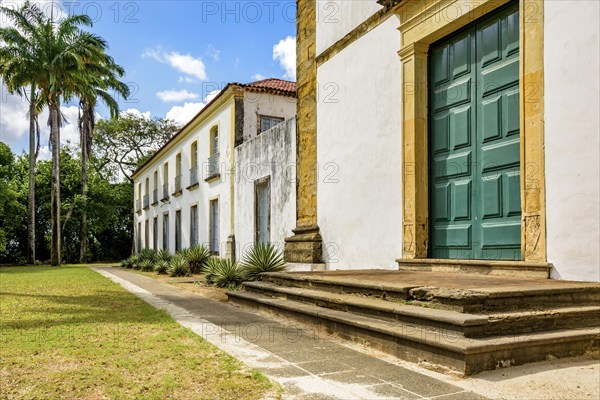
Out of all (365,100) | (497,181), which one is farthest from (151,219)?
(497,181)

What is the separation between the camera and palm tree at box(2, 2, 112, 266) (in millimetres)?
21219

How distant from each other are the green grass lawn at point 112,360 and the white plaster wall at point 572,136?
3333 millimetres

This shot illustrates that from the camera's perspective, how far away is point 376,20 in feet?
25.9

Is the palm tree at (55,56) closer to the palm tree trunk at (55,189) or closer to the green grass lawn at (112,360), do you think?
the palm tree trunk at (55,189)

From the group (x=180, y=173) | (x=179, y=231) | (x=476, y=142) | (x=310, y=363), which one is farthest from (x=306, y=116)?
(x=179, y=231)

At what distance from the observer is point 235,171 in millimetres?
15398

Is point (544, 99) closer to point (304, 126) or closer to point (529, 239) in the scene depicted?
point (529, 239)

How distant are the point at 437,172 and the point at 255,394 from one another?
15.5ft

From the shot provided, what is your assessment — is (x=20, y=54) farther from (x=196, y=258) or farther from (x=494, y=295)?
(x=494, y=295)

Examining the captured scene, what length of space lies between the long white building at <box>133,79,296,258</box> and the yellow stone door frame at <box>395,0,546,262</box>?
4.64 metres

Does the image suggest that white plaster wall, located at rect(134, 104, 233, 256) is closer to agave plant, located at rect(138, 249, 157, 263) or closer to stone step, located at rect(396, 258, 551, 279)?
agave plant, located at rect(138, 249, 157, 263)

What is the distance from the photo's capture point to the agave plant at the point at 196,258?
15.6m

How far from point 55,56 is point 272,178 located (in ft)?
46.6

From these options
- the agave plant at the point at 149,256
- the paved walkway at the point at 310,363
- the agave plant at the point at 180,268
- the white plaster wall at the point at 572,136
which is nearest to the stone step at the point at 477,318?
the paved walkway at the point at 310,363
